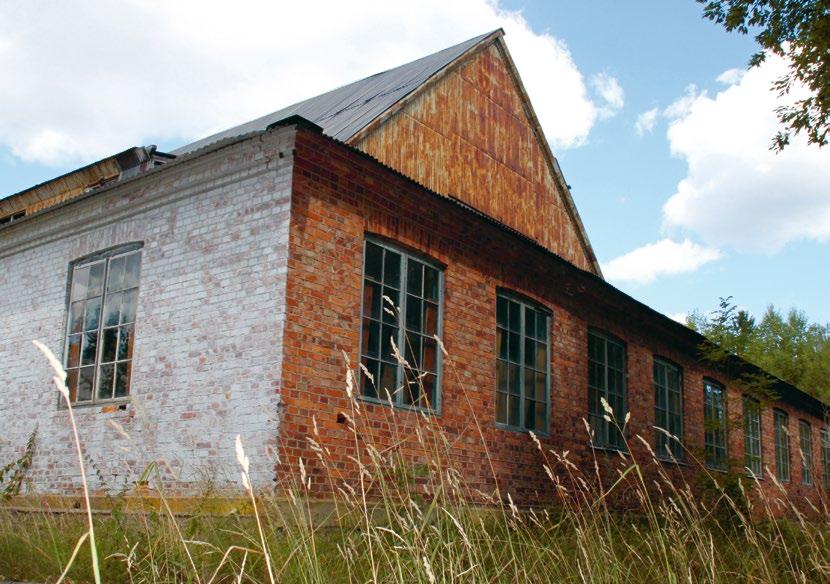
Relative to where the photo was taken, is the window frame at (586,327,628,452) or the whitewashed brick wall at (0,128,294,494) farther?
the window frame at (586,327,628,452)

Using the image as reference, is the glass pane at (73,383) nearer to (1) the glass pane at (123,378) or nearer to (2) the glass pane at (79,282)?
(1) the glass pane at (123,378)

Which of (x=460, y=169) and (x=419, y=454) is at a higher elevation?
(x=460, y=169)

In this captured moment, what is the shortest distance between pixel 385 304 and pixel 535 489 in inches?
136

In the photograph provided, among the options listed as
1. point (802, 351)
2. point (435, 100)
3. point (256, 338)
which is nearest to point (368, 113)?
point (435, 100)

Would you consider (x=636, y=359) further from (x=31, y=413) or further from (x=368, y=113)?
(x=31, y=413)

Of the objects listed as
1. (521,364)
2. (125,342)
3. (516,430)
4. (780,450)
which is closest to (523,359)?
(521,364)

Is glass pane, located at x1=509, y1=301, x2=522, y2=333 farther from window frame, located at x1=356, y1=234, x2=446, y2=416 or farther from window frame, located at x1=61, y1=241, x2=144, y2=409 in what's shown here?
window frame, located at x1=61, y1=241, x2=144, y2=409

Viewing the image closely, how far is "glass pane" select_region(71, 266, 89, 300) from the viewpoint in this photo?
9.83 meters

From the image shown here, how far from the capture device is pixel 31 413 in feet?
31.9

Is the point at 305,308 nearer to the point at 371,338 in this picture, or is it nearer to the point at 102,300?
the point at 371,338

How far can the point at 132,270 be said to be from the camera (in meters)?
9.27

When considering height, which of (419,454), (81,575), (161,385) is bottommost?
(81,575)

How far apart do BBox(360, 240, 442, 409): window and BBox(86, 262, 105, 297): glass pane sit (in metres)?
3.26

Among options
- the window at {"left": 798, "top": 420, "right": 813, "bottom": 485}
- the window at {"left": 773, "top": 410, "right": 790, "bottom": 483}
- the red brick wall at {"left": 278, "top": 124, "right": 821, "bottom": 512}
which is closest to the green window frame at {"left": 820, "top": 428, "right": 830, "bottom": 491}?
the window at {"left": 798, "top": 420, "right": 813, "bottom": 485}
